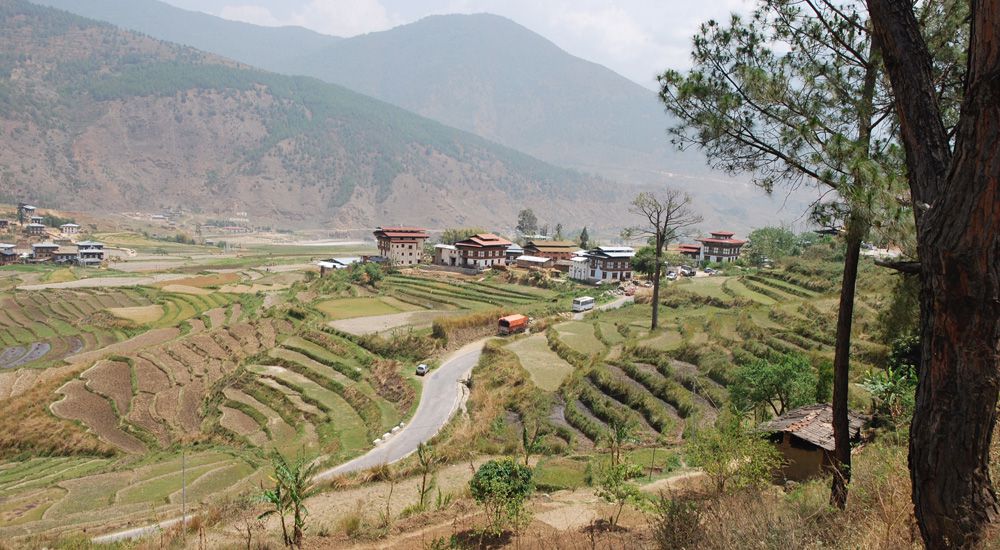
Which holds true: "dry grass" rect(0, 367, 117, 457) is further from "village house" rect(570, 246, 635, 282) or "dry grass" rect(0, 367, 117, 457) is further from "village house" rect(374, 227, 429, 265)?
"village house" rect(374, 227, 429, 265)

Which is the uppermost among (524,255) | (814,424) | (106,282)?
(814,424)

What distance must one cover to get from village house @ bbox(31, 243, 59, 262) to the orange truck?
8802 centimetres

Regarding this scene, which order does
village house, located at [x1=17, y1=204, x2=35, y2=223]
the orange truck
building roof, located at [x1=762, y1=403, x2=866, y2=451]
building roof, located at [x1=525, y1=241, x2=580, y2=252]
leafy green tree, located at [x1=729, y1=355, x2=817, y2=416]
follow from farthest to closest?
village house, located at [x1=17, y1=204, x2=35, y2=223] < building roof, located at [x1=525, y1=241, x2=580, y2=252] < the orange truck < leafy green tree, located at [x1=729, y1=355, x2=817, y2=416] < building roof, located at [x1=762, y1=403, x2=866, y2=451]

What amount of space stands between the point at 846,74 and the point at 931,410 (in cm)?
582

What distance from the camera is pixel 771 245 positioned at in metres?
74.7

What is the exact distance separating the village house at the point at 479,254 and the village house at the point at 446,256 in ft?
2.57

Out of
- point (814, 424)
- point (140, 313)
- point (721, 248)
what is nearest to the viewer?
point (814, 424)

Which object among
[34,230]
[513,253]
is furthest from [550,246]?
[34,230]

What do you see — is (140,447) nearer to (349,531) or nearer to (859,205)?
(349,531)

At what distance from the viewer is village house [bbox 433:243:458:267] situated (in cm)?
7350

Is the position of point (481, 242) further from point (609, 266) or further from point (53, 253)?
point (53, 253)

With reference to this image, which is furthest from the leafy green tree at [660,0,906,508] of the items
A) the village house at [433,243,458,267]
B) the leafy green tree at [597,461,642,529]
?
the village house at [433,243,458,267]

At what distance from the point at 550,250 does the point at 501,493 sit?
228 ft

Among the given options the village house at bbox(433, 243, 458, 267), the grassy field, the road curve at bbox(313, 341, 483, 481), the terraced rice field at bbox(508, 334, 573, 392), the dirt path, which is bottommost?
the dirt path
